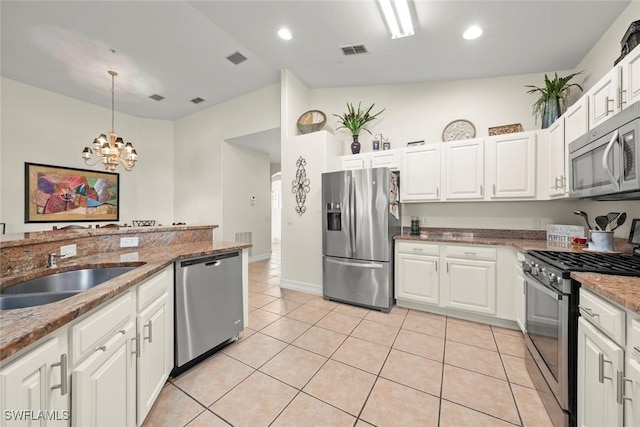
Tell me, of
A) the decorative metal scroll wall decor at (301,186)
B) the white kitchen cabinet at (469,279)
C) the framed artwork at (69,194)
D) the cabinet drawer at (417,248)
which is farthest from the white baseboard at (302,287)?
the framed artwork at (69,194)

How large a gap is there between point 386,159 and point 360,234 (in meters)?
1.09

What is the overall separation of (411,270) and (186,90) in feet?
16.2

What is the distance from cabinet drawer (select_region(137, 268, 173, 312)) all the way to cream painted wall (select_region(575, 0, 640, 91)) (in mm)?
4028

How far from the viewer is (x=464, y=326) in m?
2.54

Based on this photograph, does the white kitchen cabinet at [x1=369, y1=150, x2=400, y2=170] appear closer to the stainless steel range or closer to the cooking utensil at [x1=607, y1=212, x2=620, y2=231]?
the stainless steel range

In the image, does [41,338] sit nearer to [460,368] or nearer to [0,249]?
[0,249]

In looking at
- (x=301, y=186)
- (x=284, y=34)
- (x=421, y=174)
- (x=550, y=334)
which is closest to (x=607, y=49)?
(x=421, y=174)

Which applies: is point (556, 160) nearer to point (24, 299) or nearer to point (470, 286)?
point (470, 286)

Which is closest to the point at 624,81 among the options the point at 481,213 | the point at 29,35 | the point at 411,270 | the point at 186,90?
the point at 481,213

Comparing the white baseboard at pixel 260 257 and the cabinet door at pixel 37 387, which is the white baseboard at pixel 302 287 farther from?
the cabinet door at pixel 37 387

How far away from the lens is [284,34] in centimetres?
283

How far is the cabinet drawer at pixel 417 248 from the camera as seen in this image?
9.06 feet

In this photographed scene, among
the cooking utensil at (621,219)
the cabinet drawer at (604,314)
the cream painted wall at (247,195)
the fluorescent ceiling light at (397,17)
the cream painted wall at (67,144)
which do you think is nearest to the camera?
the cabinet drawer at (604,314)

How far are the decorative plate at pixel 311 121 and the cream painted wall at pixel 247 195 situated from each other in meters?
2.15
